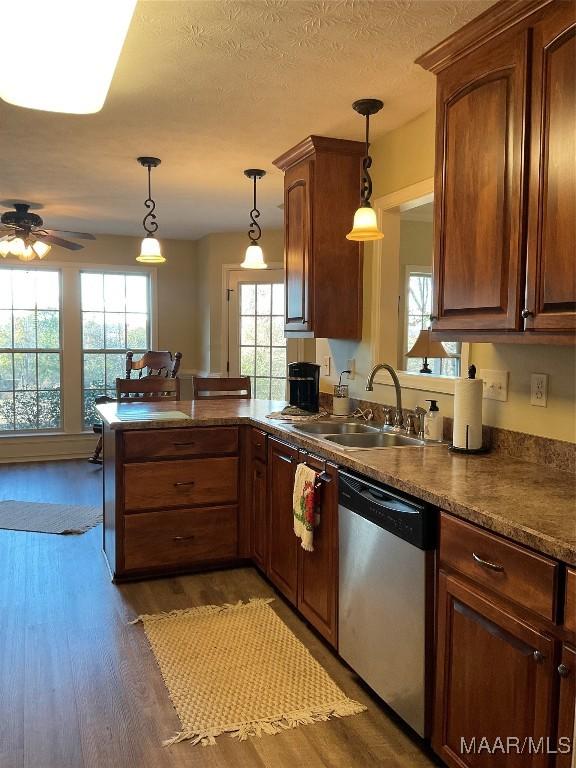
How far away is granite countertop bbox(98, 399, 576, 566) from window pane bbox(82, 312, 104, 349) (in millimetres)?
4226

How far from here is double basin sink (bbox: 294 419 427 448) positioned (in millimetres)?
2857

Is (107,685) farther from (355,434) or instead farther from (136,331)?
(136,331)

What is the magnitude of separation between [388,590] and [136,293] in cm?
555

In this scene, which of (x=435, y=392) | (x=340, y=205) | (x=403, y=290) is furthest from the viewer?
(x=403, y=290)

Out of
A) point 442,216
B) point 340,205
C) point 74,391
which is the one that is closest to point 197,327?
point 74,391

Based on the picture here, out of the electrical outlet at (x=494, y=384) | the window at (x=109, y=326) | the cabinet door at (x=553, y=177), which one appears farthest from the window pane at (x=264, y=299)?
the cabinet door at (x=553, y=177)

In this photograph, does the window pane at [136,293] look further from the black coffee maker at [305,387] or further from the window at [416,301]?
the black coffee maker at [305,387]

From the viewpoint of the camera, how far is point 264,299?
6.38 meters

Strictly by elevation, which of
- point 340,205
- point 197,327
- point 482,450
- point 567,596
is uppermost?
point 340,205

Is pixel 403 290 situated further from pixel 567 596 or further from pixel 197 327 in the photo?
pixel 567 596

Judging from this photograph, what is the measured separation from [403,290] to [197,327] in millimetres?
2717

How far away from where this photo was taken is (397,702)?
203 cm

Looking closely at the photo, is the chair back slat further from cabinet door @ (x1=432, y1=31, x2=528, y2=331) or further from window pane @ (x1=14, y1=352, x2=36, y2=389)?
window pane @ (x1=14, y1=352, x2=36, y2=389)

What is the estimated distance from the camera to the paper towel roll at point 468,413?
2316mm
